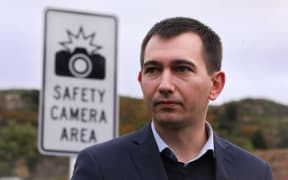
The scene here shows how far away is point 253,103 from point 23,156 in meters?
11.5

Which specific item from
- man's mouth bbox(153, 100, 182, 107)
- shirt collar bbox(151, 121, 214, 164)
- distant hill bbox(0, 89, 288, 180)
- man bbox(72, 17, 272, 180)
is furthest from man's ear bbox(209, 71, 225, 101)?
distant hill bbox(0, 89, 288, 180)

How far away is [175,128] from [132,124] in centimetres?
3057

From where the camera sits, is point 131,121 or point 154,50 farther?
point 131,121

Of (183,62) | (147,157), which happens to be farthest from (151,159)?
(183,62)

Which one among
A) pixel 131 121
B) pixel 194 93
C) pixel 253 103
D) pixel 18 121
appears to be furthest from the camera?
pixel 253 103

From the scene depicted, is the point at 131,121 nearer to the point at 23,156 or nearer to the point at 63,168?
the point at 63,168

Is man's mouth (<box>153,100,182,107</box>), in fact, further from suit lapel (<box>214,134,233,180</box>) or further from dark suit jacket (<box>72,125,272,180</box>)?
suit lapel (<box>214,134,233,180</box>)

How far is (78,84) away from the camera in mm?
6961

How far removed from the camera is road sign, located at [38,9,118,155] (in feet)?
22.7

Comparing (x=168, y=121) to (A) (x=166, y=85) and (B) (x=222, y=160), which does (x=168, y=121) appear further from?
(B) (x=222, y=160)

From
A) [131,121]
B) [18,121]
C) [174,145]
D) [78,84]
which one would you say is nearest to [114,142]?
[174,145]

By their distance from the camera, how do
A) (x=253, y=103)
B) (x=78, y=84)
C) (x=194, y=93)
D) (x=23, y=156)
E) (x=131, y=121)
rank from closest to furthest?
(x=194, y=93)
(x=78, y=84)
(x=131, y=121)
(x=23, y=156)
(x=253, y=103)

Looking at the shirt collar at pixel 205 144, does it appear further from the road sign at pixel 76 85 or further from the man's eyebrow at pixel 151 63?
the road sign at pixel 76 85

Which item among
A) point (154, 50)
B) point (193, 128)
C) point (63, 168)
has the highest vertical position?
point (154, 50)
